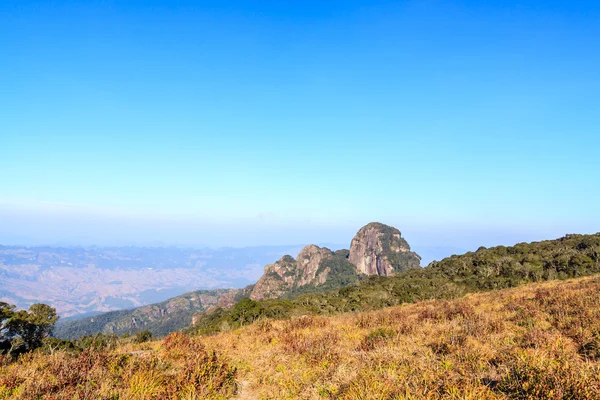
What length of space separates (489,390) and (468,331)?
4574 millimetres

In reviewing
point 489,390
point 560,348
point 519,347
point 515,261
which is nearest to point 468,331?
point 519,347

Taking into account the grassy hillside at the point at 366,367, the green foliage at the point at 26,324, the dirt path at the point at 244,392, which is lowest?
the green foliage at the point at 26,324

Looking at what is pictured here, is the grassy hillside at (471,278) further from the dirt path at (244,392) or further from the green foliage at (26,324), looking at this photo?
the dirt path at (244,392)

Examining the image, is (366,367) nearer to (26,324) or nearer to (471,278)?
(26,324)

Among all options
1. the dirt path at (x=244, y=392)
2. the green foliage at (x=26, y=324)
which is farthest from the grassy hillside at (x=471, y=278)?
the dirt path at (x=244, y=392)

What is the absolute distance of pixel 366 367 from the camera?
22.2 feet

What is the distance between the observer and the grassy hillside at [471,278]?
133 ft

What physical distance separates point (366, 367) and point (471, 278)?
58574mm

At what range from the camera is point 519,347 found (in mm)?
→ 7359

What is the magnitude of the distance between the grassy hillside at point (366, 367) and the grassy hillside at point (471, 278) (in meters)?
23.8

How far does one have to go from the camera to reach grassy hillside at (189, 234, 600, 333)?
133 ft

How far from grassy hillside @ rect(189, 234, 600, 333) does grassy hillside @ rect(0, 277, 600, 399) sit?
78.0ft

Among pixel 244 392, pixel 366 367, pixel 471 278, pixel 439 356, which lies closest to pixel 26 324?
pixel 244 392

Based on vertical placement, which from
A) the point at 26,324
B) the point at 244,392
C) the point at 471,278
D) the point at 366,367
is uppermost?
the point at 366,367
